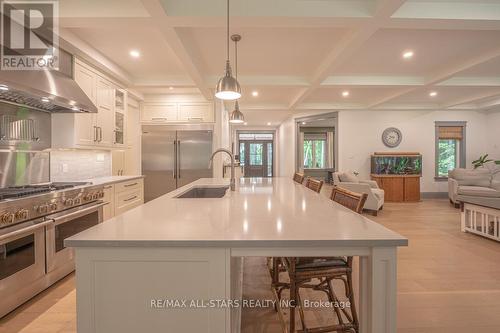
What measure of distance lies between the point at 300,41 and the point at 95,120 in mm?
2787

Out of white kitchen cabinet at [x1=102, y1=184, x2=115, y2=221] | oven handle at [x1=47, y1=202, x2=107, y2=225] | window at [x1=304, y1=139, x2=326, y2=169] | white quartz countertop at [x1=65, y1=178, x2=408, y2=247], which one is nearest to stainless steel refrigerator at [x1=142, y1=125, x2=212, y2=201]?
white kitchen cabinet at [x1=102, y1=184, x2=115, y2=221]

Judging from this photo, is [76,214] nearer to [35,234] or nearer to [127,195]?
[35,234]

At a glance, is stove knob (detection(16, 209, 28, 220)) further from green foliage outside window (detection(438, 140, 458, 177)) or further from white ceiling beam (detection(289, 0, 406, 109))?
green foliage outside window (detection(438, 140, 458, 177))

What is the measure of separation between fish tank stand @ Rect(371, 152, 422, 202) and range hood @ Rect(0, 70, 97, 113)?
257 inches

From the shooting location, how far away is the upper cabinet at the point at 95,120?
2943 mm

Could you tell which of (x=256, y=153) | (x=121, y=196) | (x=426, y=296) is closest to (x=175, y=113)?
(x=121, y=196)

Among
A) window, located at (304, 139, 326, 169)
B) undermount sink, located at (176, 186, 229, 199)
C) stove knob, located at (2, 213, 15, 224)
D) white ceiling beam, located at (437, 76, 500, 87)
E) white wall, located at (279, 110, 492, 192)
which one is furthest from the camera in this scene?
window, located at (304, 139, 326, 169)

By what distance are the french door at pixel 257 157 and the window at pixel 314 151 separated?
5.67 ft

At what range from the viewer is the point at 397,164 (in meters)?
6.79

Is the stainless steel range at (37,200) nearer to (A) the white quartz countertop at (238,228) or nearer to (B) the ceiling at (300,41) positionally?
(A) the white quartz countertop at (238,228)

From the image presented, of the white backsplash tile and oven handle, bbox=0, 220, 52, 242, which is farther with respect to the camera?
the white backsplash tile

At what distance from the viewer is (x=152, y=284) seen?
1.01m

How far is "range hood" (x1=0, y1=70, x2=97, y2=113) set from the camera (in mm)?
2020

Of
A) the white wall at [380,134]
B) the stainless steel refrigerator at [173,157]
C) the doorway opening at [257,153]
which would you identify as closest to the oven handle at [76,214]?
the stainless steel refrigerator at [173,157]
